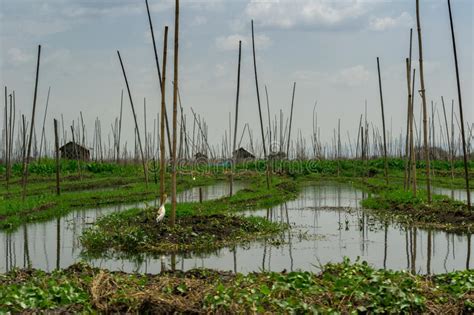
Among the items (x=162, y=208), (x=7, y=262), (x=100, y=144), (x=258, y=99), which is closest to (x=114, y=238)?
(x=162, y=208)

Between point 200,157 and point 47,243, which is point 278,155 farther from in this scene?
point 47,243

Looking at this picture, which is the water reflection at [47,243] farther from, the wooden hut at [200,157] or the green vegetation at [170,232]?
the wooden hut at [200,157]

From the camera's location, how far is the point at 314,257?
11242 millimetres

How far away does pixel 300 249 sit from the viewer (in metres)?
12.1

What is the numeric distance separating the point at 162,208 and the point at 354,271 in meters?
5.91

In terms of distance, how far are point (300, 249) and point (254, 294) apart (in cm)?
563

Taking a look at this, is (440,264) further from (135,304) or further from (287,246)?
(135,304)

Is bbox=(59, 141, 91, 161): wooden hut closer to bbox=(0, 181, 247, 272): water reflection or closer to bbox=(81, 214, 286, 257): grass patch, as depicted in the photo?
bbox=(0, 181, 247, 272): water reflection

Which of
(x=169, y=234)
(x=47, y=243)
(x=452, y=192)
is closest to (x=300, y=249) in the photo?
(x=169, y=234)

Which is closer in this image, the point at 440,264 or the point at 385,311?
the point at 385,311

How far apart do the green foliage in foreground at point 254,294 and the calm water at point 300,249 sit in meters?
1.38

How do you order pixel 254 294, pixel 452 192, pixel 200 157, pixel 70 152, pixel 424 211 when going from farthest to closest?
pixel 200 157
pixel 70 152
pixel 452 192
pixel 424 211
pixel 254 294

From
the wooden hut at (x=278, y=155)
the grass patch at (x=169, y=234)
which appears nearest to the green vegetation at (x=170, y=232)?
the grass patch at (x=169, y=234)

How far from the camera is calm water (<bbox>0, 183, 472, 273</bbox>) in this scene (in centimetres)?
1060
